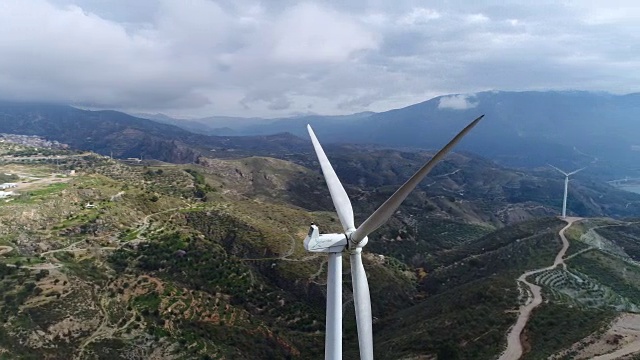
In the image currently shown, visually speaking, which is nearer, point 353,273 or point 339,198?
point 353,273

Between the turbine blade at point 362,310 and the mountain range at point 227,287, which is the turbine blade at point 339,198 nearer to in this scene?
the turbine blade at point 362,310

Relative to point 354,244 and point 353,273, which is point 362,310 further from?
point 354,244

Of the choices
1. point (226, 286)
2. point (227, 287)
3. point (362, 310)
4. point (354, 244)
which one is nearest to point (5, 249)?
point (226, 286)

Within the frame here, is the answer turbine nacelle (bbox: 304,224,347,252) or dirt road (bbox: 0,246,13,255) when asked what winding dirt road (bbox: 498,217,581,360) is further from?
dirt road (bbox: 0,246,13,255)

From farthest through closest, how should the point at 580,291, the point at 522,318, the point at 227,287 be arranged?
the point at 227,287 < the point at 580,291 < the point at 522,318

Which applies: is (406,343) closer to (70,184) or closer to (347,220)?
(347,220)

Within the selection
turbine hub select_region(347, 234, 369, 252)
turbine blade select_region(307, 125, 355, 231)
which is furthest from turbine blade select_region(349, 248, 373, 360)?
turbine blade select_region(307, 125, 355, 231)

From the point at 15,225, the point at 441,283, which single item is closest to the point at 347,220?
the point at 15,225

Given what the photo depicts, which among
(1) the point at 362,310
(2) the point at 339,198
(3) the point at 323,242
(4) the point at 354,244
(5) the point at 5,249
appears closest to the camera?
(3) the point at 323,242

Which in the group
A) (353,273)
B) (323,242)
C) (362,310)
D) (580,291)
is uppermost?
(323,242)

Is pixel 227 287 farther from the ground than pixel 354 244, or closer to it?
closer to it
